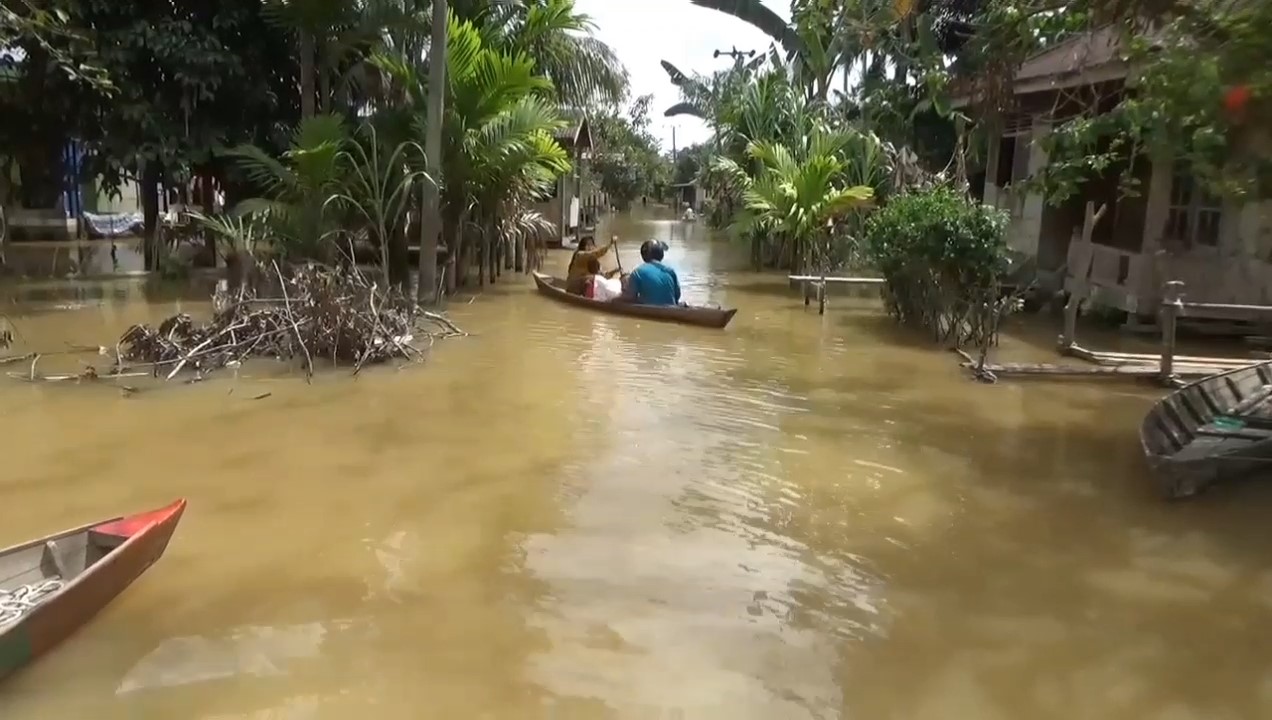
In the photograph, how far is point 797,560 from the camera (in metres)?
5.32

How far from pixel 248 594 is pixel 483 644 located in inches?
48.1

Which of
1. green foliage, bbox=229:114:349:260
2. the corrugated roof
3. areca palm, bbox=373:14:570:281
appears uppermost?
the corrugated roof

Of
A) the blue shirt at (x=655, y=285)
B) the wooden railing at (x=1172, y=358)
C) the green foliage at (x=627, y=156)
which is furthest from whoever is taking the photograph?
the green foliage at (x=627, y=156)

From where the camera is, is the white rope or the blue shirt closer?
the white rope

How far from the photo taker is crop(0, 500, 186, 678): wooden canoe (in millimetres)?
3840

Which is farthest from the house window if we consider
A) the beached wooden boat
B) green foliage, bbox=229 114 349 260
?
green foliage, bbox=229 114 349 260

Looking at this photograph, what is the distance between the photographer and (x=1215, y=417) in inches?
269

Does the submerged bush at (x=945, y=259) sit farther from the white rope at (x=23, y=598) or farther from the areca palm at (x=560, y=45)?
the white rope at (x=23, y=598)

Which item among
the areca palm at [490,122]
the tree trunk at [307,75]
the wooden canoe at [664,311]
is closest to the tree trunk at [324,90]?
the tree trunk at [307,75]

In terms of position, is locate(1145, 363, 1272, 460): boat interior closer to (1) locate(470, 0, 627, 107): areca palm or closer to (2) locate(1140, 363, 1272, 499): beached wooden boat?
(2) locate(1140, 363, 1272, 499): beached wooden boat

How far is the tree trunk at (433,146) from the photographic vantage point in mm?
12141

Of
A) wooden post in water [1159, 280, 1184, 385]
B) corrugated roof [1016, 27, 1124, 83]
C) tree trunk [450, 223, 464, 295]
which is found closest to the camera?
wooden post in water [1159, 280, 1184, 385]

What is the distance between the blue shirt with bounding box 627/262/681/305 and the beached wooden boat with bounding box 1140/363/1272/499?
6.46m

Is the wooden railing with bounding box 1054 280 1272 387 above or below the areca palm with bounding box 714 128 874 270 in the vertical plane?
below
